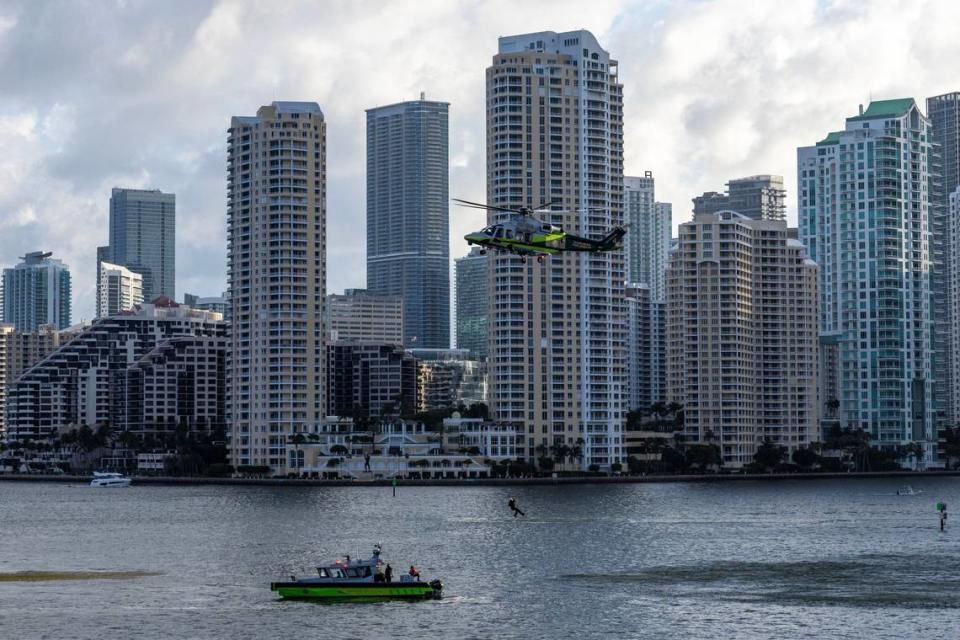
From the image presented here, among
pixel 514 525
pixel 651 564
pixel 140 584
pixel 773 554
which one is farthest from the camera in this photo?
pixel 514 525

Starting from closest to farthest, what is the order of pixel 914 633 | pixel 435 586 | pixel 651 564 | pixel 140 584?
pixel 914 633 < pixel 435 586 < pixel 140 584 < pixel 651 564

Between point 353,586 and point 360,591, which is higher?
point 353,586

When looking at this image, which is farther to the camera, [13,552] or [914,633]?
[13,552]

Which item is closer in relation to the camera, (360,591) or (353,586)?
(353,586)

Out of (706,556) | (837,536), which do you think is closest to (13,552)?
(706,556)

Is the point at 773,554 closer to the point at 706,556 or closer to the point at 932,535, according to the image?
the point at 706,556
